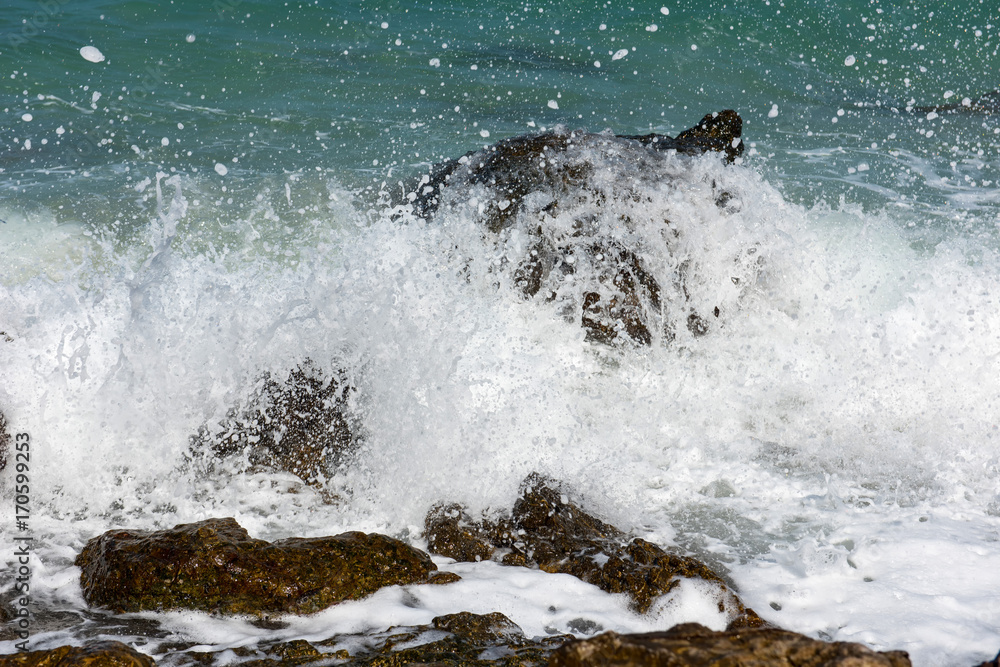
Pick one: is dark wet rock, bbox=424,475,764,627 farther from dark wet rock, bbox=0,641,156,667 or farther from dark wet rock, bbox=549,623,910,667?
dark wet rock, bbox=0,641,156,667

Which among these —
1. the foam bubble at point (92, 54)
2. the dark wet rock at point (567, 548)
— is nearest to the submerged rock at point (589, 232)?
the dark wet rock at point (567, 548)

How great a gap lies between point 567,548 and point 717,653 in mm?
1711

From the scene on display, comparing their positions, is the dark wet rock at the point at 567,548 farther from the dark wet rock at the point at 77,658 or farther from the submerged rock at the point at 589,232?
the submerged rock at the point at 589,232

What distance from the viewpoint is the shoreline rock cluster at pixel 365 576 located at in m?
2.47

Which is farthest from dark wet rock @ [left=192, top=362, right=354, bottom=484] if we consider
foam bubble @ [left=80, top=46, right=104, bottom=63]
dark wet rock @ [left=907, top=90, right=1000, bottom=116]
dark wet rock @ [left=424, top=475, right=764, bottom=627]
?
dark wet rock @ [left=907, top=90, right=1000, bottom=116]

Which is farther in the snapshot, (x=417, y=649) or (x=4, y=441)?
(x=4, y=441)

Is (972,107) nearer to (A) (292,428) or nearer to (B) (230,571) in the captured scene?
(A) (292,428)

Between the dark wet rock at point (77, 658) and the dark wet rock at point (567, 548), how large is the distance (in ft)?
4.74

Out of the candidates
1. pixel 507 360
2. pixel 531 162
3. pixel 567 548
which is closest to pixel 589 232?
pixel 531 162

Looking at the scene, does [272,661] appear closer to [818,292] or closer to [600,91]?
[818,292]

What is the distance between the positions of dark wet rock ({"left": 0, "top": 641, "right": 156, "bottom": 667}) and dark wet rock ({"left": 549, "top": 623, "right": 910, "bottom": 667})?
122cm

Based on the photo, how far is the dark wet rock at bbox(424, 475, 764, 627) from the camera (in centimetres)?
308

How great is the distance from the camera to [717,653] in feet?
5.50

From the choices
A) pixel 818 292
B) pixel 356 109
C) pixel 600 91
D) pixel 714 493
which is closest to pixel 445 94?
pixel 356 109
